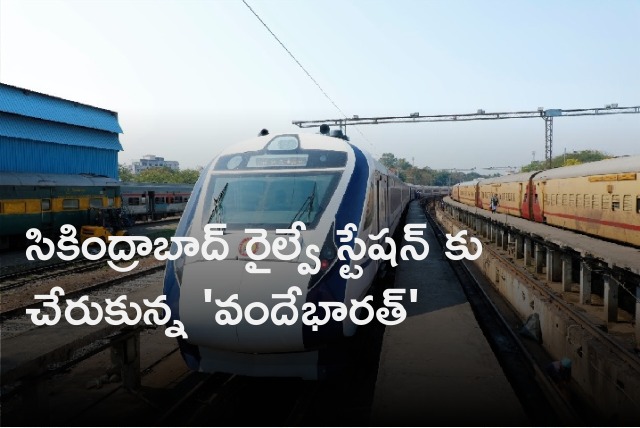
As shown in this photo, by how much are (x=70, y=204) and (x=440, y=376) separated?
76.5 ft

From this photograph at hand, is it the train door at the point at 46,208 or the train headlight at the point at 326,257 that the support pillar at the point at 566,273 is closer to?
the train headlight at the point at 326,257

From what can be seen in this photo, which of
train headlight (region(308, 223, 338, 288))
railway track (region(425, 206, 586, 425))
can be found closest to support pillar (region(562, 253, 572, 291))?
railway track (region(425, 206, 586, 425))

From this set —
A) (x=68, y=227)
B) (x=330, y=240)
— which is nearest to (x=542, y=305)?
(x=330, y=240)

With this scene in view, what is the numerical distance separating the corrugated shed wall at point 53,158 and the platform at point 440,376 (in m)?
26.0

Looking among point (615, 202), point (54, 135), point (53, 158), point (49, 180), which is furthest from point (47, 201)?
point (615, 202)

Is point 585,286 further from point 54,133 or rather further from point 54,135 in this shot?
point 54,133

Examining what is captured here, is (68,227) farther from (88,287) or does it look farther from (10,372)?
(10,372)

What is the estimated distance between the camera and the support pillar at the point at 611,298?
10.8m

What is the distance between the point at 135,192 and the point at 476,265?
2659cm

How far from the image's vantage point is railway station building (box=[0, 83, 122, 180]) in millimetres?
26625

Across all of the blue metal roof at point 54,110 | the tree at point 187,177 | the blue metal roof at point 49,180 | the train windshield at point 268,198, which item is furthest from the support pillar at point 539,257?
the tree at point 187,177

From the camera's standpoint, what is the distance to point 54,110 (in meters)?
30.4

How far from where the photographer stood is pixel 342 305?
17.5ft

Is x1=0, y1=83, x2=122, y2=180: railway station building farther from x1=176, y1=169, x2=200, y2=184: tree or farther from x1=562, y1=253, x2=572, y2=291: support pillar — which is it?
x1=176, y1=169, x2=200, y2=184: tree
